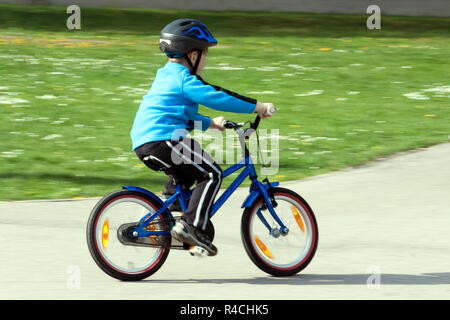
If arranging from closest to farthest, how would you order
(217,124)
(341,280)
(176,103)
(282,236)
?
(176,103) → (341,280) → (217,124) → (282,236)

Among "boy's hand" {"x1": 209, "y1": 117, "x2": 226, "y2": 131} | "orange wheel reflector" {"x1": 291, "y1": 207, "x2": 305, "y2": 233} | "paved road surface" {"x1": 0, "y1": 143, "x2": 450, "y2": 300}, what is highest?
"boy's hand" {"x1": 209, "y1": 117, "x2": 226, "y2": 131}

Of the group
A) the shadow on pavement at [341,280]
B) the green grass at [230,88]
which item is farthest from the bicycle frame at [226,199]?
the green grass at [230,88]

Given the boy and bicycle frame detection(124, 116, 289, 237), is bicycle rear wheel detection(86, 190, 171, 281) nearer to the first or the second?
bicycle frame detection(124, 116, 289, 237)

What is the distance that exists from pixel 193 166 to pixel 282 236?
89cm

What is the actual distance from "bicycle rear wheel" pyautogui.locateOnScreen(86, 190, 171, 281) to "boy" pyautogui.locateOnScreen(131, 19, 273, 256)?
0.24m

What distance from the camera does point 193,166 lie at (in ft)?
20.1

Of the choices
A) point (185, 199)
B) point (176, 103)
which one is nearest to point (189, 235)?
point (185, 199)

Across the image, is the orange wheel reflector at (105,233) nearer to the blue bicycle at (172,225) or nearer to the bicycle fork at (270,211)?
the blue bicycle at (172,225)

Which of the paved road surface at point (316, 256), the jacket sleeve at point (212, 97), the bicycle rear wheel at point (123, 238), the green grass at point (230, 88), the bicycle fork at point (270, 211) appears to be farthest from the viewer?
the green grass at point (230, 88)

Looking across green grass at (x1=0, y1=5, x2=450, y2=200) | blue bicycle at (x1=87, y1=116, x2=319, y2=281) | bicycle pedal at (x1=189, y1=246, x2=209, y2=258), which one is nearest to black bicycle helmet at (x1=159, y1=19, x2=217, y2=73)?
blue bicycle at (x1=87, y1=116, x2=319, y2=281)

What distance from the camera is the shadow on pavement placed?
244 inches

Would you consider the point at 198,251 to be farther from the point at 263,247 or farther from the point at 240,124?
the point at 240,124

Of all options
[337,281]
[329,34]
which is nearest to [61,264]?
[337,281]

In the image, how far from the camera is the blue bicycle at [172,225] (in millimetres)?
6207
